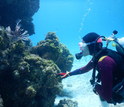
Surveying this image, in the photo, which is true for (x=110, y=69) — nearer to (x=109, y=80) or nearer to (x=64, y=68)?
(x=109, y=80)

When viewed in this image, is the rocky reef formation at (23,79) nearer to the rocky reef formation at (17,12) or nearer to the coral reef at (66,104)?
the coral reef at (66,104)

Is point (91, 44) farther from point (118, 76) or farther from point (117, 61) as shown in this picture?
point (118, 76)

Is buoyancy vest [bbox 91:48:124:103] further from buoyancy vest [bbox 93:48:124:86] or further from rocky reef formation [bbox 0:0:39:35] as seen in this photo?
rocky reef formation [bbox 0:0:39:35]

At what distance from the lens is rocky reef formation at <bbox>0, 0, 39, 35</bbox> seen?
11.2 meters

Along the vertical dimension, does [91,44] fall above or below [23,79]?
below

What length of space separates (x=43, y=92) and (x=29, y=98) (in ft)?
2.18

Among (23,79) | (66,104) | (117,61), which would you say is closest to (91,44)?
(117,61)

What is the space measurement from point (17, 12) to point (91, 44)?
395 inches

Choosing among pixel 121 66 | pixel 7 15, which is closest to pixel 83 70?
pixel 121 66

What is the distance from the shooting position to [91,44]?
11.7 feet

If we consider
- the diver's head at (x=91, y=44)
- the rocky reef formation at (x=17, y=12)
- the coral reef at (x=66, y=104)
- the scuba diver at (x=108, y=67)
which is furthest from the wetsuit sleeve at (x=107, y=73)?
the rocky reef formation at (x=17, y=12)

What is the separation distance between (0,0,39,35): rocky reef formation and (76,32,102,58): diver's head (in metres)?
9.02

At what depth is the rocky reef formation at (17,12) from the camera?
36.9 ft

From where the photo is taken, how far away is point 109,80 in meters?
2.90
